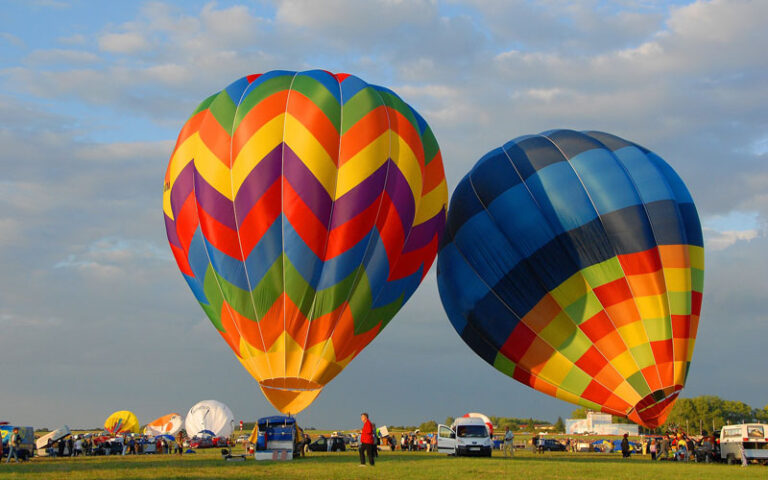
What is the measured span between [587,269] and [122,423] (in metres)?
42.1

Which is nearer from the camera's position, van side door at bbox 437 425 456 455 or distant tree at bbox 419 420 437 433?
van side door at bbox 437 425 456 455

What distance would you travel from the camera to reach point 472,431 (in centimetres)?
2591

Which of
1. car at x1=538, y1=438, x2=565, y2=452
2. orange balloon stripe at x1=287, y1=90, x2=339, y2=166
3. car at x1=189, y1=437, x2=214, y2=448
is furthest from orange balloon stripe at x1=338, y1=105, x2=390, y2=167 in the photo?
car at x1=189, y1=437, x2=214, y2=448

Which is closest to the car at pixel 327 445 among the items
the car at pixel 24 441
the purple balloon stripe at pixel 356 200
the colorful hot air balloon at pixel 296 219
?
the car at pixel 24 441

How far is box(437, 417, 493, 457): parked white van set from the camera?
25.4m

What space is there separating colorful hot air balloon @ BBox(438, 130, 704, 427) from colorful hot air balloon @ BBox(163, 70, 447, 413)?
13.1 feet

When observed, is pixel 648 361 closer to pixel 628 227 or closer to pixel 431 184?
pixel 628 227

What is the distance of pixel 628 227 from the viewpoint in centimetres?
2342

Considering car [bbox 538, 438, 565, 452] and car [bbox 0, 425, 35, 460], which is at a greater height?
car [bbox 0, 425, 35, 460]

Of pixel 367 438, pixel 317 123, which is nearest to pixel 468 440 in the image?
pixel 367 438

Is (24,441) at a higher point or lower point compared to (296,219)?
lower

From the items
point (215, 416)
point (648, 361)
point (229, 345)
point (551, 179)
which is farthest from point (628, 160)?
point (215, 416)

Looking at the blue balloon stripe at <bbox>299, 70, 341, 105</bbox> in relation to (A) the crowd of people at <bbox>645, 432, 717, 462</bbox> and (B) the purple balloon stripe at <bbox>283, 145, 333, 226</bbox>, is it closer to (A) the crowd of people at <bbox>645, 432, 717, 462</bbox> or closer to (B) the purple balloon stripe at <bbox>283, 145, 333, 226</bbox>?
(B) the purple balloon stripe at <bbox>283, 145, 333, 226</bbox>

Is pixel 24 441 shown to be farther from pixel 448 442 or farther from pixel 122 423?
pixel 122 423
